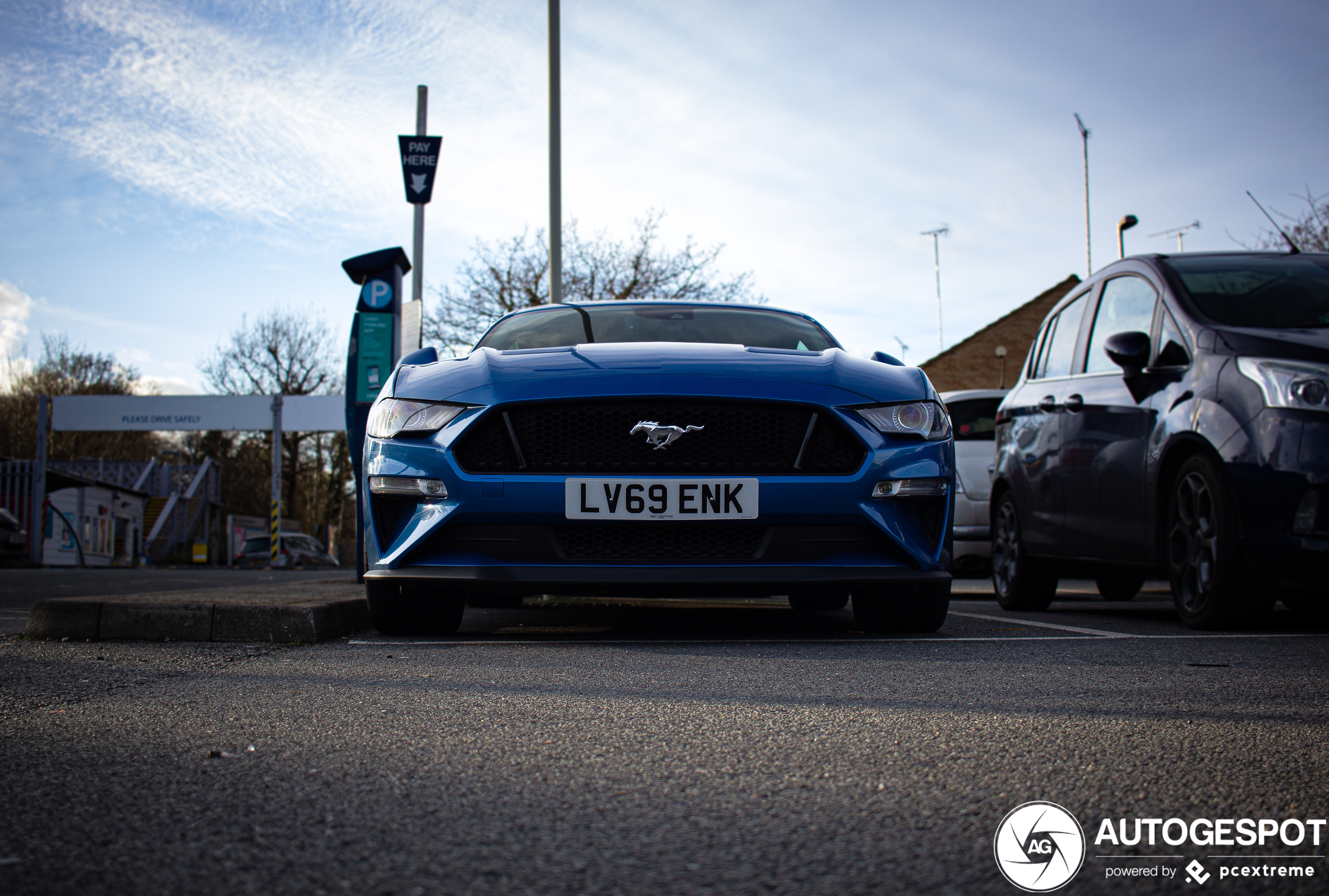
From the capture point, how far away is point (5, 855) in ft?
4.73

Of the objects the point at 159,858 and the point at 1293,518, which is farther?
the point at 1293,518

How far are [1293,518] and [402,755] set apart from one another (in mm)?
3432

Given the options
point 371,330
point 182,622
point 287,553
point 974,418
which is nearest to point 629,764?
point 182,622

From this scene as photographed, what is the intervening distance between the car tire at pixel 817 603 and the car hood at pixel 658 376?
4.28ft

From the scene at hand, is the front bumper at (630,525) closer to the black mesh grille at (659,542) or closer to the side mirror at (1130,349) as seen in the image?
the black mesh grille at (659,542)

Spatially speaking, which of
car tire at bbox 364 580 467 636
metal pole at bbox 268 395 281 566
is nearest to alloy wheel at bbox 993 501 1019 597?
car tire at bbox 364 580 467 636

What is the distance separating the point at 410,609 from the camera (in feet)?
13.6

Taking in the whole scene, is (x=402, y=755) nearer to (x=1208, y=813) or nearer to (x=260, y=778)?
(x=260, y=778)

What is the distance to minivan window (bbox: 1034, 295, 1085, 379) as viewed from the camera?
234 inches

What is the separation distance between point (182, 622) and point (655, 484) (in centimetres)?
197

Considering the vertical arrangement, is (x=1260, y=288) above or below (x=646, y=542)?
above

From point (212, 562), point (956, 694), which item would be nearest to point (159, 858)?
point (956, 694)

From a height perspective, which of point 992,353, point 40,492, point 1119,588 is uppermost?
point 992,353

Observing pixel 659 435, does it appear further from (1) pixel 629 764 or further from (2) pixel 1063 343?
(2) pixel 1063 343
